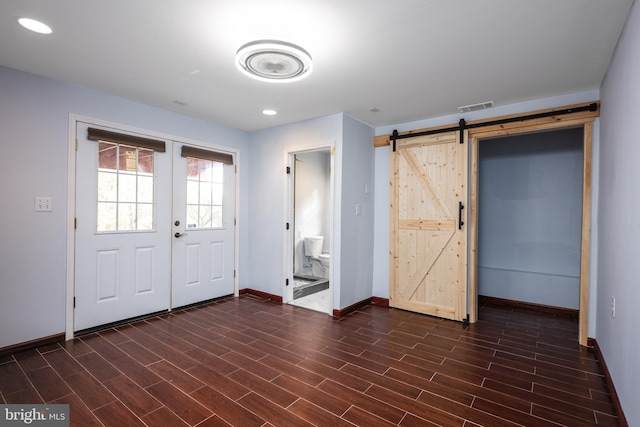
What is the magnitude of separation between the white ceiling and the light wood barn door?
28.6 inches

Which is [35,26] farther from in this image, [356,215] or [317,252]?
[317,252]

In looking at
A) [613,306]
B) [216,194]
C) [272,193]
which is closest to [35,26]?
[216,194]

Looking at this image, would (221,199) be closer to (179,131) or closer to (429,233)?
(179,131)

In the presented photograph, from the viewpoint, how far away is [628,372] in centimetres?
183

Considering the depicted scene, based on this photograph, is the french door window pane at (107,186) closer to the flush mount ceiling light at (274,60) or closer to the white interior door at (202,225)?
the white interior door at (202,225)

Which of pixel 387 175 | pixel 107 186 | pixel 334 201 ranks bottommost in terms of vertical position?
pixel 334 201

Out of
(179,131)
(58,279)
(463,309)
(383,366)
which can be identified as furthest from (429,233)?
(58,279)

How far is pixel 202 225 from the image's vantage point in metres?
4.41

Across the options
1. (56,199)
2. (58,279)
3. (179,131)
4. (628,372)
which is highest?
(179,131)

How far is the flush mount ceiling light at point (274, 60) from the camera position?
2.16 meters

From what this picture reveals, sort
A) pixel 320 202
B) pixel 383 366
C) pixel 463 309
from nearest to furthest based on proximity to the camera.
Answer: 1. pixel 383 366
2. pixel 463 309
3. pixel 320 202

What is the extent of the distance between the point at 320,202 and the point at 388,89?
3728mm

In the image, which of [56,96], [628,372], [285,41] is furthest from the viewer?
[56,96]

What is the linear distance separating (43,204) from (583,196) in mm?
5134
